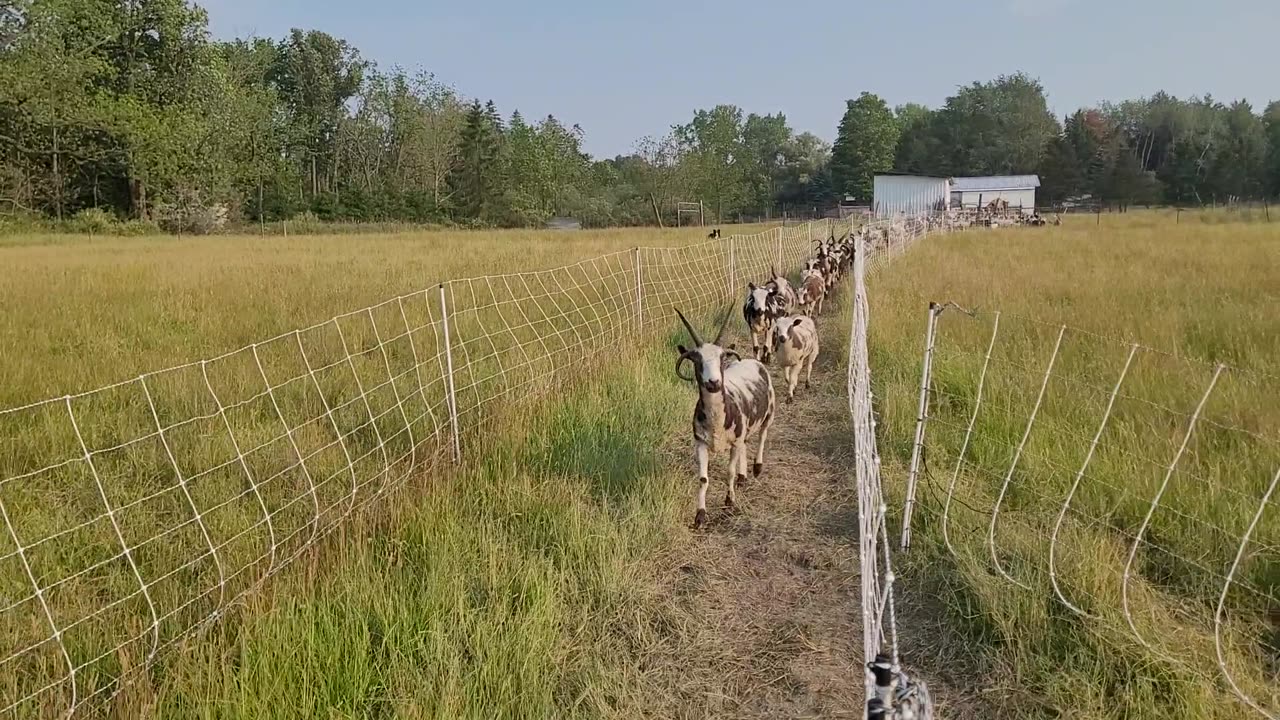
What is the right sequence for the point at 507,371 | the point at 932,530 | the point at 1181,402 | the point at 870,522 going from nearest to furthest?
the point at 870,522 → the point at 932,530 → the point at 1181,402 → the point at 507,371

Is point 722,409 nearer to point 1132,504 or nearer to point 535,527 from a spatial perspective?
point 535,527

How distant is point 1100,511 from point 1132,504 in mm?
162

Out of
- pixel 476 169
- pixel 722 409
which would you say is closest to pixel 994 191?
pixel 476 169

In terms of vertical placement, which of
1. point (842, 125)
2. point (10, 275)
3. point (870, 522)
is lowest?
point (870, 522)

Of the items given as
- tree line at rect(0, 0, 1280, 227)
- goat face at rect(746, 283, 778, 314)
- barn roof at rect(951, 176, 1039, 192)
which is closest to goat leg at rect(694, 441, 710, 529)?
goat face at rect(746, 283, 778, 314)

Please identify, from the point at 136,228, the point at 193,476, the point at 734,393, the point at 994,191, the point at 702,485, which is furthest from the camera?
the point at 994,191

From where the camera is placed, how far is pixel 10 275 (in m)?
14.0

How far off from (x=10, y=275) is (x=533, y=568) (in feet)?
49.8

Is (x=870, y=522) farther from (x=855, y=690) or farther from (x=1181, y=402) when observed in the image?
(x=1181, y=402)

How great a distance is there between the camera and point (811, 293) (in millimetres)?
11070

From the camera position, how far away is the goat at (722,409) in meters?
4.61

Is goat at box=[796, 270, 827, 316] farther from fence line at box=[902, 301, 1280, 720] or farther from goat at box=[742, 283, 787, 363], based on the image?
fence line at box=[902, 301, 1280, 720]

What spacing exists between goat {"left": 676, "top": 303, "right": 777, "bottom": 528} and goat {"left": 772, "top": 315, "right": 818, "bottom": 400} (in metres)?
2.00

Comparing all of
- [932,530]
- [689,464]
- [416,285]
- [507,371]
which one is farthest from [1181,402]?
[416,285]
